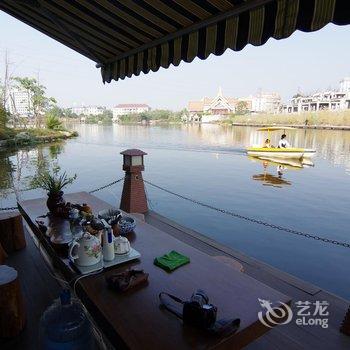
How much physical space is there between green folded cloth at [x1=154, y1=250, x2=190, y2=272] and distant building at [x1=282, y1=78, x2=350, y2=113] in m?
76.7

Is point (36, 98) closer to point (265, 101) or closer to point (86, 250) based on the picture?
point (86, 250)

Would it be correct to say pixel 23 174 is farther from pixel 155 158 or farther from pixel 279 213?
pixel 279 213

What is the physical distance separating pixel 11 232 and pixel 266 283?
3.08 m

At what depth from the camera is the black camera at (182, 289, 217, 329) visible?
1.24 m

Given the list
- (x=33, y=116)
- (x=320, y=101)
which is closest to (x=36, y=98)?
(x=33, y=116)

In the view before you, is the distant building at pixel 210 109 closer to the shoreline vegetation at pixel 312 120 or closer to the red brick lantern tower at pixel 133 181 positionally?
the shoreline vegetation at pixel 312 120

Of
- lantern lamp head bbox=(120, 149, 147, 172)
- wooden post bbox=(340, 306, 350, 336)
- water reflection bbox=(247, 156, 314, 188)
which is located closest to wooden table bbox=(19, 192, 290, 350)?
wooden post bbox=(340, 306, 350, 336)

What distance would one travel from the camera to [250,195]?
1052 centimetres

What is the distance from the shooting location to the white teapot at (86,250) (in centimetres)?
171

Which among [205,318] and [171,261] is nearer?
[205,318]

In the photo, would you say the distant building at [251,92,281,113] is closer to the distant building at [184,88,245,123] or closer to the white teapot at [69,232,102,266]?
the distant building at [184,88,245,123]

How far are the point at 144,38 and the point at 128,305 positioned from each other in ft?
7.83

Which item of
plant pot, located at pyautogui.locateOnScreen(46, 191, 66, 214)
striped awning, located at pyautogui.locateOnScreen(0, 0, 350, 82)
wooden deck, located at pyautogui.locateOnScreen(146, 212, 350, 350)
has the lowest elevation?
wooden deck, located at pyautogui.locateOnScreen(146, 212, 350, 350)

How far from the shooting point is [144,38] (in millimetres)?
2756
